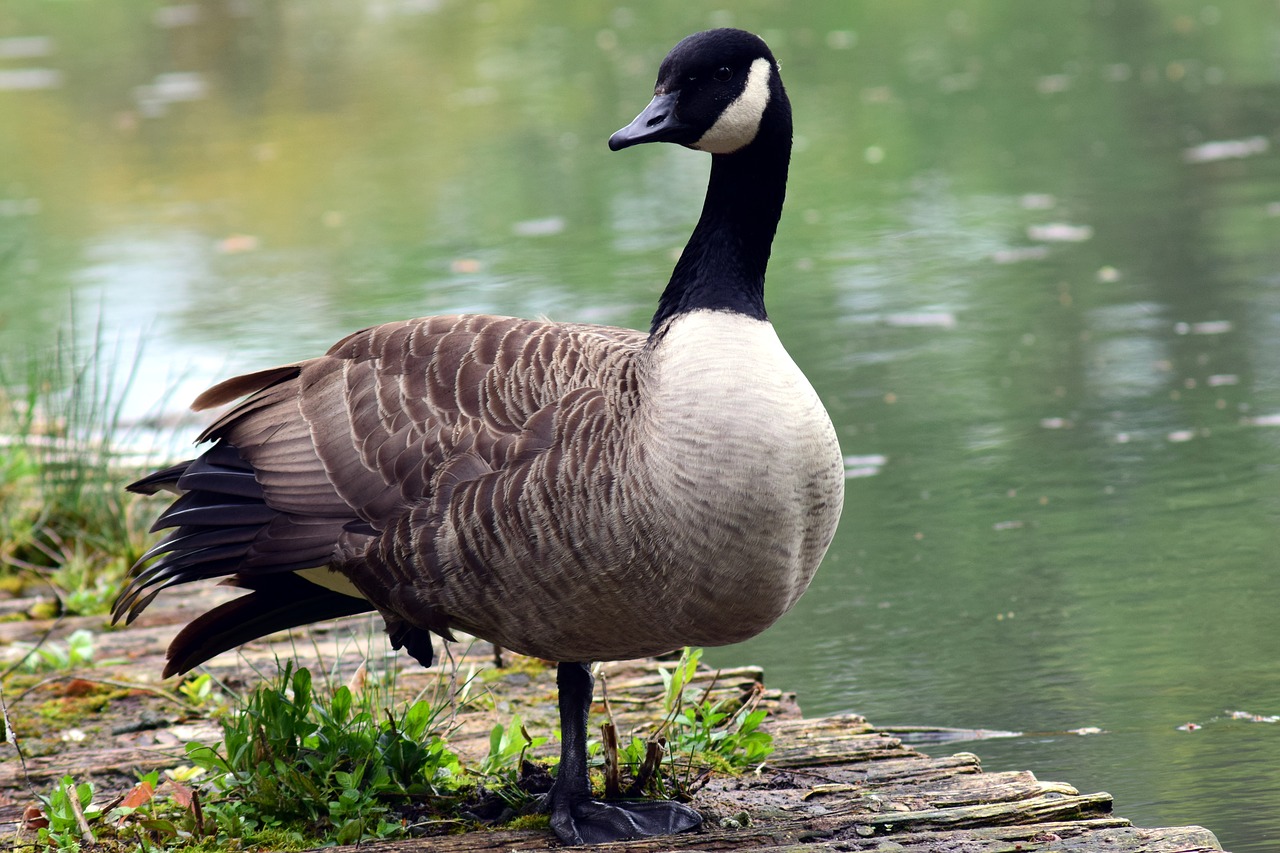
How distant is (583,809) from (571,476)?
2.64 ft

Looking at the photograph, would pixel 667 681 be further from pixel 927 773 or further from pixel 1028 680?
pixel 1028 680

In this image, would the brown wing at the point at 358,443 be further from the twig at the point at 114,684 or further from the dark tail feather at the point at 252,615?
the twig at the point at 114,684

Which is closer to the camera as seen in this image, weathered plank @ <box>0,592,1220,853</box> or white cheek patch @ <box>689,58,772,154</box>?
weathered plank @ <box>0,592,1220,853</box>

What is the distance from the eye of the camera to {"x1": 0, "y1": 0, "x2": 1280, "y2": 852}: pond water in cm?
490

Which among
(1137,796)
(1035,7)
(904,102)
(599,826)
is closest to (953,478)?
(1137,796)

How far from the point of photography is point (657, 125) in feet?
Result: 12.3

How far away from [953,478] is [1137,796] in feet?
7.95

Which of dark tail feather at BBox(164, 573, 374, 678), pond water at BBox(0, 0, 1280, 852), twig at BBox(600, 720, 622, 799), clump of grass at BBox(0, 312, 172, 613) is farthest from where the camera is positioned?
clump of grass at BBox(0, 312, 172, 613)

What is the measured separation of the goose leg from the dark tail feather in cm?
59

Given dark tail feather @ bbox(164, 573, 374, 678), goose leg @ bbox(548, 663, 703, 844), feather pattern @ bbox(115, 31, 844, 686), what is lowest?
goose leg @ bbox(548, 663, 703, 844)

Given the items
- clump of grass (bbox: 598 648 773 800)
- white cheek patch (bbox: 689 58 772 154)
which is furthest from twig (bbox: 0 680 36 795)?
white cheek patch (bbox: 689 58 772 154)

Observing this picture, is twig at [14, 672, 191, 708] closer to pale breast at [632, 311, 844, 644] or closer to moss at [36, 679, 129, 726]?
moss at [36, 679, 129, 726]

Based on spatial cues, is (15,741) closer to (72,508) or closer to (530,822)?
(530,822)

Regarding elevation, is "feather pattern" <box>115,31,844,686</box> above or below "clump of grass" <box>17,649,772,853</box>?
above
